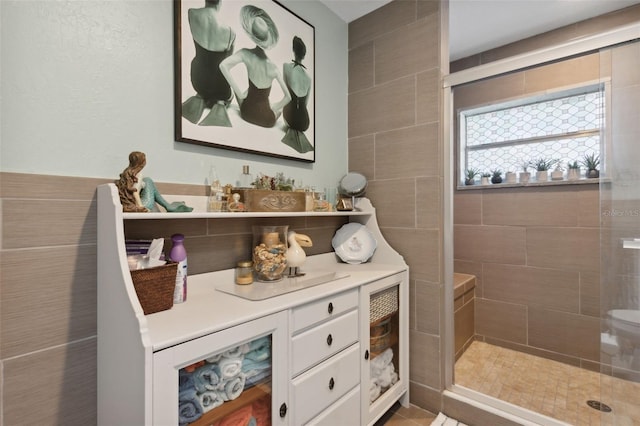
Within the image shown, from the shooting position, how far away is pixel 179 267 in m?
1.13

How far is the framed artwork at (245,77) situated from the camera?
1293 mm

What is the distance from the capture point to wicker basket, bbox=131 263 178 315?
3.13 ft

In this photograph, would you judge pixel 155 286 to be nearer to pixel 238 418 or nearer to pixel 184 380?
pixel 184 380

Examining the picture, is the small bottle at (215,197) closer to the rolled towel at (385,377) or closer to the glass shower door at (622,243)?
the rolled towel at (385,377)

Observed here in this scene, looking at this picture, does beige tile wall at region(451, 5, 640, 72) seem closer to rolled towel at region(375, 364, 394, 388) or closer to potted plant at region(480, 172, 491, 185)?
potted plant at region(480, 172, 491, 185)

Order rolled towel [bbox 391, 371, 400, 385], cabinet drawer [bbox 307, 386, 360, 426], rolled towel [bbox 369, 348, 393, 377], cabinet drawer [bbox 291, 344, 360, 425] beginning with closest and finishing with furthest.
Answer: cabinet drawer [bbox 291, 344, 360, 425] → cabinet drawer [bbox 307, 386, 360, 426] → rolled towel [bbox 369, 348, 393, 377] → rolled towel [bbox 391, 371, 400, 385]

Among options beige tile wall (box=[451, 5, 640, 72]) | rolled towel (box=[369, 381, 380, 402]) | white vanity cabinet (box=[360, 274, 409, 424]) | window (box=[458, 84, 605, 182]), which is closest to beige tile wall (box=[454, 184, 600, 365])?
window (box=[458, 84, 605, 182])

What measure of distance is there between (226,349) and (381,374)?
3.41 ft

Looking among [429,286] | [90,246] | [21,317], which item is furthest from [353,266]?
[21,317]

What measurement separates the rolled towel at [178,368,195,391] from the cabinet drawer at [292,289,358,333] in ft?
1.20

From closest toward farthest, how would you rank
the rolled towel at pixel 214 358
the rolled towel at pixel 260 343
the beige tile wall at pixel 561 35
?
the rolled towel at pixel 214 358, the rolled towel at pixel 260 343, the beige tile wall at pixel 561 35

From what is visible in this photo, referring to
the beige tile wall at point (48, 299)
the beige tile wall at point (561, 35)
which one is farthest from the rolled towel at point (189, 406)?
the beige tile wall at point (561, 35)

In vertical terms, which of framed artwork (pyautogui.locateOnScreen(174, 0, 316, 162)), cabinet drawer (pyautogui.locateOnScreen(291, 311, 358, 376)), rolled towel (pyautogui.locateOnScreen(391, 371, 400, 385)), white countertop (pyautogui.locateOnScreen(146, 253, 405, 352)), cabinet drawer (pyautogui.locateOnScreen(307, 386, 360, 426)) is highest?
framed artwork (pyautogui.locateOnScreen(174, 0, 316, 162))

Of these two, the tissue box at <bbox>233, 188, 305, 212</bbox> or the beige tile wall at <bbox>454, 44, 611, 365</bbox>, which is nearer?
the tissue box at <bbox>233, 188, 305, 212</bbox>
